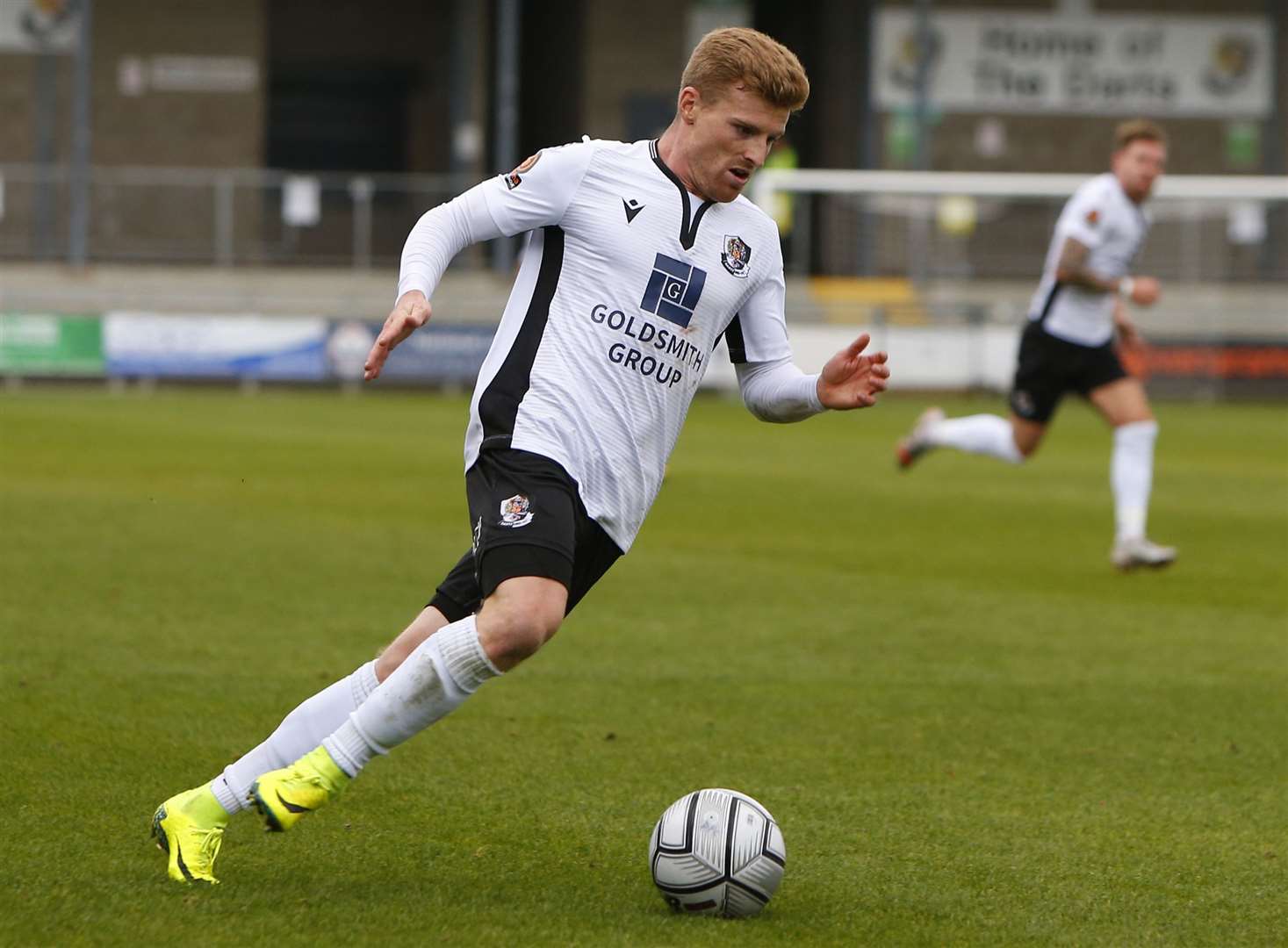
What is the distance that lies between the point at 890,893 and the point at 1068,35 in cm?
3632

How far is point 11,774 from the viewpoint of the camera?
5.69 meters

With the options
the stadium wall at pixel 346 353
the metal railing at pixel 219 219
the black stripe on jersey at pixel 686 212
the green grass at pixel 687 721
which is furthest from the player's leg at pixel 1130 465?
the metal railing at pixel 219 219

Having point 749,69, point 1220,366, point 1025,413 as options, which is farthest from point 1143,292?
point 1220,366

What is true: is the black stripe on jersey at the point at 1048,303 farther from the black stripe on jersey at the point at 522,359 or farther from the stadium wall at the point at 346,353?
the stadium wall at the point at 346,353

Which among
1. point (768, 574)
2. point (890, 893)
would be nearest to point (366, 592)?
point (768, 574)

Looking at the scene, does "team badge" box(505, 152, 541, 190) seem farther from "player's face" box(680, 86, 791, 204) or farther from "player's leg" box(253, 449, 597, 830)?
"player's leg" box(253, 449, 597, 830)

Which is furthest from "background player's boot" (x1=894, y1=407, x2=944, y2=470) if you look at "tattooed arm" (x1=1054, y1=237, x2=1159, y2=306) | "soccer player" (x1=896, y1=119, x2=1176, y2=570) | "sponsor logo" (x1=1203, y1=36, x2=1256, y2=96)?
"sponsor logo" (x1=1203, y1=36, x2=1256, y2=96)

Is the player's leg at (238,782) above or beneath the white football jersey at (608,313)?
beneath

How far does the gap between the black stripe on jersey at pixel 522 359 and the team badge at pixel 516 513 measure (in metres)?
0.19

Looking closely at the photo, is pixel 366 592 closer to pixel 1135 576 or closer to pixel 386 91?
pixel 1135 576

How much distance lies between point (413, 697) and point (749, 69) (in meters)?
1.63

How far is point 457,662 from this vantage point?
4355mm

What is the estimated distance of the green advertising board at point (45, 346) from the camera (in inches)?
1126

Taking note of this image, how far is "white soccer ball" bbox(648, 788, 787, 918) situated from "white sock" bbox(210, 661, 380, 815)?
0.78 metres
